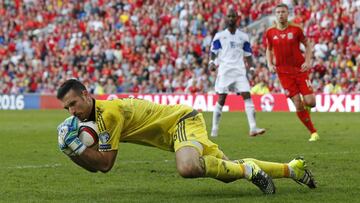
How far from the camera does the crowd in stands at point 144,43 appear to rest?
3216 cm

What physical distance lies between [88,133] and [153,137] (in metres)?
0.78

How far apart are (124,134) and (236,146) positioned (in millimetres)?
6971

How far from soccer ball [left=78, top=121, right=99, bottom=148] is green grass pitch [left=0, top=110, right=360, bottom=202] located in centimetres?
59

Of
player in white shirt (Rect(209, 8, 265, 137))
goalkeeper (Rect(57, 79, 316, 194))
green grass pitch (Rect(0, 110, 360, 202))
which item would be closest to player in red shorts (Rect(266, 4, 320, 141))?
green grass pitch (Rect(0, 110, 360, 202))

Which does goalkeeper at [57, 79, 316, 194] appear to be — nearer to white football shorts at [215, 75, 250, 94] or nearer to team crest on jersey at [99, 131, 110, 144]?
team crest on jersey at [99, 131, 110, 144]

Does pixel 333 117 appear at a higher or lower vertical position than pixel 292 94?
lower

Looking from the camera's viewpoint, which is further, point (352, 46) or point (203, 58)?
point (203, 58)

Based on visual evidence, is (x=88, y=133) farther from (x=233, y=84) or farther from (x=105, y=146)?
(x=233, y=84)

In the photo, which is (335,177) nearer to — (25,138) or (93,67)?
(25,138)

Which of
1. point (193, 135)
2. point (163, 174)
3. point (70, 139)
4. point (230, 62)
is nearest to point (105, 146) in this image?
point (70, 139)

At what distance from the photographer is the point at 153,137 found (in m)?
9.15

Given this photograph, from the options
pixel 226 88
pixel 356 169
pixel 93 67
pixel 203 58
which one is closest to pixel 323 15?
pixel 203 58

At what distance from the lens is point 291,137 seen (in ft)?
59.3

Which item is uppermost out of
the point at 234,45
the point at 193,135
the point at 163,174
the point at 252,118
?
the point at 234,45
